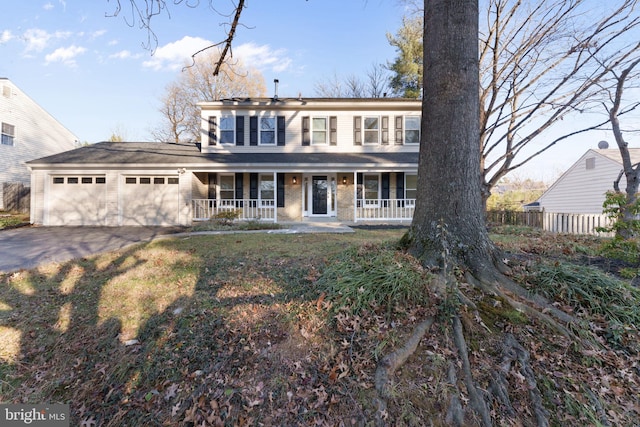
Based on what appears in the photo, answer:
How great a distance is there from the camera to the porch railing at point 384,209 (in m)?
12.8

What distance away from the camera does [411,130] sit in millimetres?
13898

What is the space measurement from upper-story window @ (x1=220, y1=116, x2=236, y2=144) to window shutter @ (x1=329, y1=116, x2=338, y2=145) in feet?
16.3

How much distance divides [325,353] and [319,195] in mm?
11500

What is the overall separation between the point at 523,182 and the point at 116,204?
45504 millimetres

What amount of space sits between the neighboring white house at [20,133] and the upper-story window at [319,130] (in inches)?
654

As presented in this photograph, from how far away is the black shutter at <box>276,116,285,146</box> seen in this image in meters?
13.8

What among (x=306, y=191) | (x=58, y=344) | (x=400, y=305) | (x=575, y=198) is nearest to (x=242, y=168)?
(x=306, y=191)

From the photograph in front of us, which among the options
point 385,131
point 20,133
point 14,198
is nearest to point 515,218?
point 385,131

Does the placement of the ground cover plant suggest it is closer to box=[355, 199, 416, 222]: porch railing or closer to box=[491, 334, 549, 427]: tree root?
box=[491, 334, 549, 427]: tree root

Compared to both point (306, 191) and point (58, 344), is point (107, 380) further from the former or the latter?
point (306, 191)

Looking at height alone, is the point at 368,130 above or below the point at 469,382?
above

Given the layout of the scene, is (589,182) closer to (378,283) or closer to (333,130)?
(333,130)

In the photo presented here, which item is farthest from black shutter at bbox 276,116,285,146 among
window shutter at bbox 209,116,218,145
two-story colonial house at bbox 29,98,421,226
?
window shutter at bbox 209,116,218,145

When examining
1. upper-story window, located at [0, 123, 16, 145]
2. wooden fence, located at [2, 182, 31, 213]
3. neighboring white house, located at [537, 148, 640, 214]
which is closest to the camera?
wooden fence, located at [2, 182, 31, 213]
